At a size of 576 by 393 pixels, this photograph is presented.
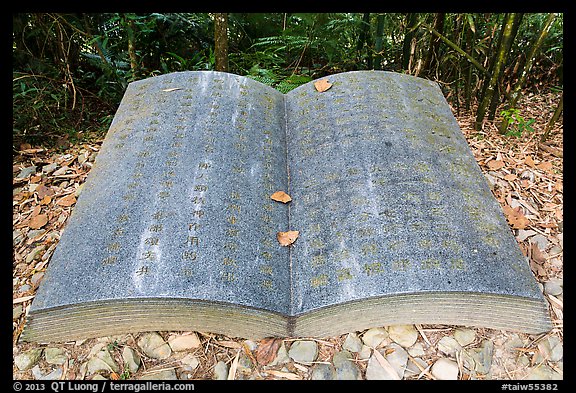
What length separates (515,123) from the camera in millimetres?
3062

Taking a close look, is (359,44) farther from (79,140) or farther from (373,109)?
(79,140)

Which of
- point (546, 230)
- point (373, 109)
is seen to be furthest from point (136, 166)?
point (546, 230)

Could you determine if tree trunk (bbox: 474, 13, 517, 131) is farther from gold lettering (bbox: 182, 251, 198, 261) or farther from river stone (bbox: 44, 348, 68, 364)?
river stone (bbox: 44, 348, 68, 364)

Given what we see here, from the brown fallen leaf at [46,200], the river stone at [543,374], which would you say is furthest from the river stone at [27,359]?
the river stone at [543,374]

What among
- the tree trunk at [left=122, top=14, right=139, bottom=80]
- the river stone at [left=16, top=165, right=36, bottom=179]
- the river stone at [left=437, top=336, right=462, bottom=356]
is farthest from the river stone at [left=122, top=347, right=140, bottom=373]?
the tree trunk at [left=122, top=14, right=139, bottom=80]

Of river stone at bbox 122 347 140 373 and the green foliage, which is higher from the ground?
the green foliage

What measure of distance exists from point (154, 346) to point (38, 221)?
1.21 meters

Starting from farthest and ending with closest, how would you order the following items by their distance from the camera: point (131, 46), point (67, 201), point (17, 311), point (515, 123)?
point (131, 46) < point (515, 123) < point (67, 201) < point (17, 311)

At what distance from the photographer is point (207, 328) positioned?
174 centimetres

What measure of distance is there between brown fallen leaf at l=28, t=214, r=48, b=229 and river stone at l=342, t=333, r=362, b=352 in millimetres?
1842

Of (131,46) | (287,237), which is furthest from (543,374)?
(131,46)

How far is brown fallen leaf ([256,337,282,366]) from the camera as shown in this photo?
1.69 m

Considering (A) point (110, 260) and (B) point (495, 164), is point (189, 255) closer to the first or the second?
(A) point (110, 260)

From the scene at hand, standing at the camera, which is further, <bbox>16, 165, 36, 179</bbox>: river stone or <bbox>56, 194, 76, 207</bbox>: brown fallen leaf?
<bbox>16, 165, 36, 179</bbox>: river stone
